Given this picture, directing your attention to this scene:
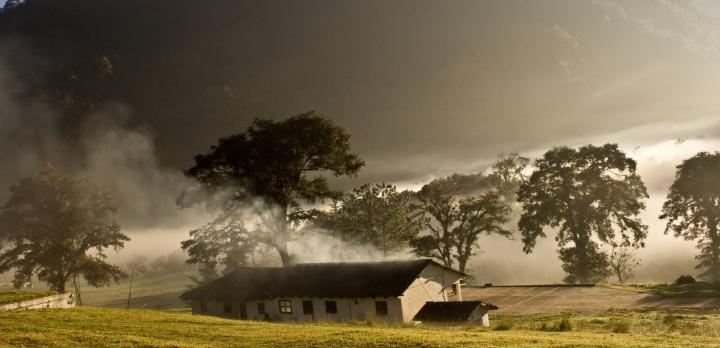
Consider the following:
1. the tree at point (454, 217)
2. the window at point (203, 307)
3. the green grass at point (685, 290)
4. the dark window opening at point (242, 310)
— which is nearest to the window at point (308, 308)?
the dark window opening at point (242, 310)

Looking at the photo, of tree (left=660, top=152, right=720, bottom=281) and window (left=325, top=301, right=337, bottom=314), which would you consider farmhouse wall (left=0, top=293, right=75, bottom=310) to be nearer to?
window (left=325, top=301, right=337, bottom=314)

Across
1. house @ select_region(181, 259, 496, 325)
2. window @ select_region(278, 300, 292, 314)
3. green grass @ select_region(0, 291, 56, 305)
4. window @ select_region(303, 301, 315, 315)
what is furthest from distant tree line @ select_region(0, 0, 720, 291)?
green grass @ select_region(0, 291, 56, 305)

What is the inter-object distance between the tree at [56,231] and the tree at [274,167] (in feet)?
40.8

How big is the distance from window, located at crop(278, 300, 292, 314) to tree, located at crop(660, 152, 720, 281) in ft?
133

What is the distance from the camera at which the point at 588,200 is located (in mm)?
56344

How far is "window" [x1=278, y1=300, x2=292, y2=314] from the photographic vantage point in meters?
38.3

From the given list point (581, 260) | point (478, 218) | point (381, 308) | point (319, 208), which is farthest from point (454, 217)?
point (381, 308)

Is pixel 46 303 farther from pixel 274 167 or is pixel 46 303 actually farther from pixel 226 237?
pixel 274 167

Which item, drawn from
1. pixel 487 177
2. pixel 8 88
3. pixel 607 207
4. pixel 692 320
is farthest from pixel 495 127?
pixel 8 88

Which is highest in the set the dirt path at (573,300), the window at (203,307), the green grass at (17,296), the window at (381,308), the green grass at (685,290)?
the green grass at (17,296)

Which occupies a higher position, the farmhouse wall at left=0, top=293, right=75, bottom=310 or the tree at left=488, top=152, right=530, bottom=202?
the tree at left=488, top=152, right=530, bottom=202

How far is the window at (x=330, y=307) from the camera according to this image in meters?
36.2

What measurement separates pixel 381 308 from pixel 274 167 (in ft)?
53.7

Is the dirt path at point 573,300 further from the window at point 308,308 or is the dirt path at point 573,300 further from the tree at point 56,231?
the tree at point 56,231
